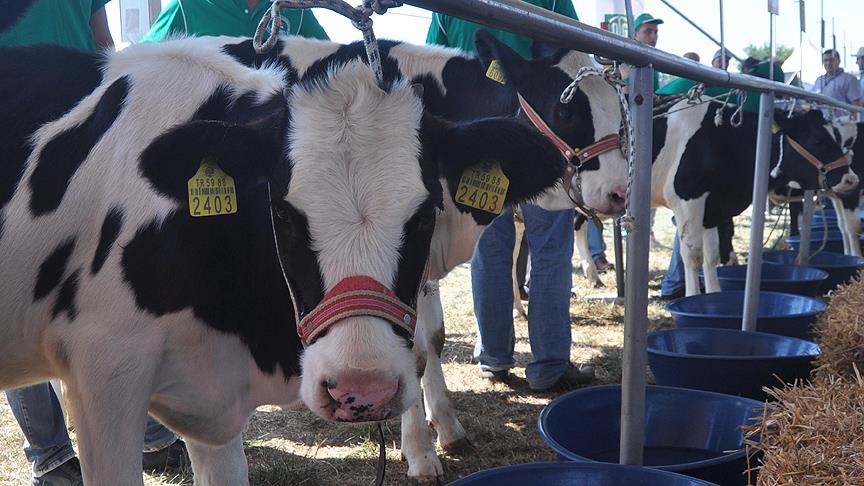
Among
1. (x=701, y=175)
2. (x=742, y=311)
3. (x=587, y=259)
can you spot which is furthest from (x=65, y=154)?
(x=587, y=259)

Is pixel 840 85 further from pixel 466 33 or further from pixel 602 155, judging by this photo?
pixel 602 155

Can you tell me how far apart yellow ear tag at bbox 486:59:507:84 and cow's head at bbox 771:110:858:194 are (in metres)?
4.84

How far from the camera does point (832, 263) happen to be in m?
6.70

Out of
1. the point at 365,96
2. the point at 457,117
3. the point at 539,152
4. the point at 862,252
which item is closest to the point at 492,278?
the point at 457,117

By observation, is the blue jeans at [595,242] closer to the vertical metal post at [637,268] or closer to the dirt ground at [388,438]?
the dirt ground at [388,438]

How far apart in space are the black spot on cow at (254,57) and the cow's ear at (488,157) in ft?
3.54

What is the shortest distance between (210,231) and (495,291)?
266 centimetres

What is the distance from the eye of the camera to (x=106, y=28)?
3264mm

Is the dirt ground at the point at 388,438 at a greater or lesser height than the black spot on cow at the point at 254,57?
lesser

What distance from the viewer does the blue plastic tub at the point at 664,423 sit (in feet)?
8.21

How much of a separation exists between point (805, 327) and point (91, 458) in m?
3.36

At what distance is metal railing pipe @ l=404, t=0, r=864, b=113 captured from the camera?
1435 mm

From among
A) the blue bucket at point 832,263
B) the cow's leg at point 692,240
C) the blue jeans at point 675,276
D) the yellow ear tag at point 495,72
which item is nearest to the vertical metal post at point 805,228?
the blue bucket at point 832,263

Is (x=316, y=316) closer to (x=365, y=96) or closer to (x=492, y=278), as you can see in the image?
(x=365, y=96)
